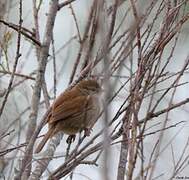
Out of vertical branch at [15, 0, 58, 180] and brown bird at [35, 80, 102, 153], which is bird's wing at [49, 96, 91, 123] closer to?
brown bird at [35, 80, 102, 153]

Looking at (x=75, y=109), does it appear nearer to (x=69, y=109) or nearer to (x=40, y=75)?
(x=69, y=109)

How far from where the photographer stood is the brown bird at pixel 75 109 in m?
3.87

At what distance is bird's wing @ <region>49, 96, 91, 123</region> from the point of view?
156 inches

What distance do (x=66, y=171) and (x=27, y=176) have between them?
0.18 meters

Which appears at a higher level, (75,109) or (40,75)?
(75,109)

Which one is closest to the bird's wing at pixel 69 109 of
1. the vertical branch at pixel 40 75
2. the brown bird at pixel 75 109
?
the brown bird at pixel 75 109

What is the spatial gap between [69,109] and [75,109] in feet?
0.19

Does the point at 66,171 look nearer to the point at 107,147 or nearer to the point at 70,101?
the point at 107,147

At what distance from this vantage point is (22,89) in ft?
13.5

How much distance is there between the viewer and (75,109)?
413cm

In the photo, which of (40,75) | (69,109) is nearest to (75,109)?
(69,109)

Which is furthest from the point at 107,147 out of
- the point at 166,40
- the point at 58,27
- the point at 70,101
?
the point at 58,27

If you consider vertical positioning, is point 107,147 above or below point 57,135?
below

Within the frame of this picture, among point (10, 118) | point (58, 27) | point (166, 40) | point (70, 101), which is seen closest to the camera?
point (166, 40)
